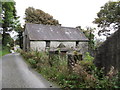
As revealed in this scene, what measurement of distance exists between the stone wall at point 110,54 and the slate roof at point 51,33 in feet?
49.8

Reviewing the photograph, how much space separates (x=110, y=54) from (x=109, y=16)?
18628mm

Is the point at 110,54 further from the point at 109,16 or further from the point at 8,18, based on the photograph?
the point at 8,18

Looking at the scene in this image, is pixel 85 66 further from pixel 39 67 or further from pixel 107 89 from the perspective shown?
pixel 39 67

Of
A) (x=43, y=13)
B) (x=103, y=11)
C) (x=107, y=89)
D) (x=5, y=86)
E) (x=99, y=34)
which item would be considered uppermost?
(x=43, y=13)

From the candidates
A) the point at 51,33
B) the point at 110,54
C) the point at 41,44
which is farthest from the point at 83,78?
the point at 51,33

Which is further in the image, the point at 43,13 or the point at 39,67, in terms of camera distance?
the point at 43,13

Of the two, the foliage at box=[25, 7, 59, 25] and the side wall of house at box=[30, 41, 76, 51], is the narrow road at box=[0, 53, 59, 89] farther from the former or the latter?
the foliage at box=[25, 7, 59, 25]

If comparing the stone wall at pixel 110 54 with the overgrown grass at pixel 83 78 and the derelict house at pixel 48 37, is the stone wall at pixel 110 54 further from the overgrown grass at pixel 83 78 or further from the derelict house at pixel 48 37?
the derelict house at pixel 48 37

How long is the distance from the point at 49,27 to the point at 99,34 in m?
10.6

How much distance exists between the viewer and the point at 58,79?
15.9ft

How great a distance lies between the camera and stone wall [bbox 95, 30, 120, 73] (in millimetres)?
3711

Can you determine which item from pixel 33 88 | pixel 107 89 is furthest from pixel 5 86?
pixel 107 89

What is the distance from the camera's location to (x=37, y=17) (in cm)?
3169

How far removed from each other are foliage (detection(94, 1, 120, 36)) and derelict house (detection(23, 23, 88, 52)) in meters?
4.90
